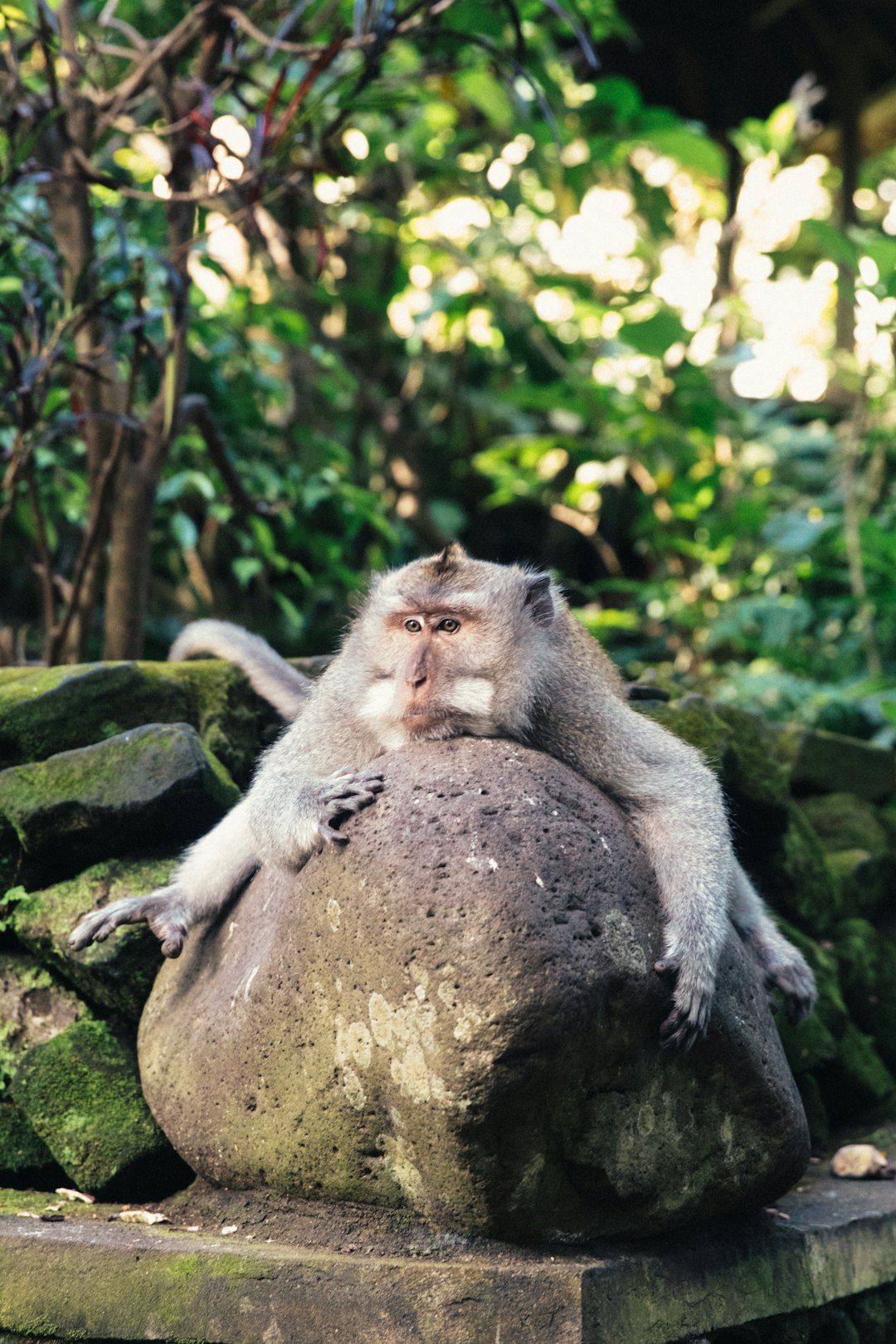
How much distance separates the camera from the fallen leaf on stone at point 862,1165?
3.60 metres

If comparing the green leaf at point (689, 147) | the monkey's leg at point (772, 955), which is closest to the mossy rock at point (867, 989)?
the monkey's leg at point (772, 955)

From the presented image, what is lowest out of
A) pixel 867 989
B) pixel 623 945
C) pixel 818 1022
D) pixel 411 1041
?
pixel 867 989

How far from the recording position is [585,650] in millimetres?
3508

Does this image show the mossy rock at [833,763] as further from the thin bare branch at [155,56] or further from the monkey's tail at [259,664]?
the thin bare branch at [155,56]

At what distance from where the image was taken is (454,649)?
9.90 ft

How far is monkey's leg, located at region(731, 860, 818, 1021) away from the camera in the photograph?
333 centimetres

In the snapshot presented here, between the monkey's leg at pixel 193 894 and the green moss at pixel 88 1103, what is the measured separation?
291 millimetres

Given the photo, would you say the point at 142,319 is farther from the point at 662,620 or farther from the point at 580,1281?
the point at 662,620

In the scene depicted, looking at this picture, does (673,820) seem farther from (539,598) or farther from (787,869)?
(787,869)

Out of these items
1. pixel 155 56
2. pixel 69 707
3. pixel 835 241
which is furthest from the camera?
pixel 835 241

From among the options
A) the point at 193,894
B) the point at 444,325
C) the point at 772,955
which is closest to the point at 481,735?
the point at 193,894

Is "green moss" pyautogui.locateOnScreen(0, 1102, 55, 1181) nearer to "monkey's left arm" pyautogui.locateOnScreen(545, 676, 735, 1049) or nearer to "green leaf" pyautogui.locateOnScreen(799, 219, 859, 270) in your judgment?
"monkey's left arm" pyautogui.locateOnScreen(545, 676, 735, 1049)

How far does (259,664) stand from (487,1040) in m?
2.14

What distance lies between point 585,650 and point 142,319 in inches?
77.2
